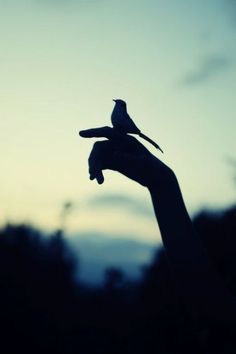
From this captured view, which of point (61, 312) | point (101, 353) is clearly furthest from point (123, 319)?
point (101, 353)

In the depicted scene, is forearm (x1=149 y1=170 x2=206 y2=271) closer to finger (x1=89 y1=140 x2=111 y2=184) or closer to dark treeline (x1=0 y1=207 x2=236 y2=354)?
finger (x1=89 y1=140 x2=111 y2=184)

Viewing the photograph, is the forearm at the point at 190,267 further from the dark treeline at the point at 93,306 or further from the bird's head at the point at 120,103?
the dark treeline at the point at 93,306

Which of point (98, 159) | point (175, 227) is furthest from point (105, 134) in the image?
point (175, 227)

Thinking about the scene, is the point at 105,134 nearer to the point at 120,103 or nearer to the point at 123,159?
the point at 123,159

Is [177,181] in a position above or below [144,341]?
below

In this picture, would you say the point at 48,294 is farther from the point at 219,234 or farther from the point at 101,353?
the point at 219,234
